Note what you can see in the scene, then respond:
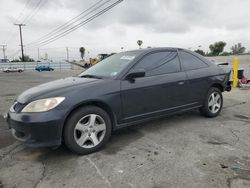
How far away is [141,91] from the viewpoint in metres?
3.69

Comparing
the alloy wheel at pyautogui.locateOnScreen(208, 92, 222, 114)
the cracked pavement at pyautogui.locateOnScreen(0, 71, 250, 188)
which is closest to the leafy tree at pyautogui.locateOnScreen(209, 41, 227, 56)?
the alloy wheel at pyautogui.locateOnScreen(208, 92, 222, 114)

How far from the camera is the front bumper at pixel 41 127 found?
2.88 metres

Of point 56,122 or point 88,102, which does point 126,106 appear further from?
point 56,122

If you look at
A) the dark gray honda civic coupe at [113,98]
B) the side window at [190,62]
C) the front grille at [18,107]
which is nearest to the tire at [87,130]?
the dark gray honda civic coupe at [113,98]

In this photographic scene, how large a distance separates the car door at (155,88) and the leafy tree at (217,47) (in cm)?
6485

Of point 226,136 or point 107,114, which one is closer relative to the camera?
point 107,114

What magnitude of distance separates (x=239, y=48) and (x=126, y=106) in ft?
282

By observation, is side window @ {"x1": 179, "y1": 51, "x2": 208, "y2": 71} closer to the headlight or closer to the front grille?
the headlight

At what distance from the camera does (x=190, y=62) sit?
4578 mm

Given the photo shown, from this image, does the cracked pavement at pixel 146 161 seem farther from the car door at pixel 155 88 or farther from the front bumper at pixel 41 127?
the car door at pixel 155 88

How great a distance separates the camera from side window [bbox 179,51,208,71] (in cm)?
446

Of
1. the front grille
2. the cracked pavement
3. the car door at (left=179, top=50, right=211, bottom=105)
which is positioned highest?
the car door at (left=179, top=50, right=211, bottom=105)

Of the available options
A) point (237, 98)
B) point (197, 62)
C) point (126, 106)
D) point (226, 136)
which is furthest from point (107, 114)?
point (237, 98)

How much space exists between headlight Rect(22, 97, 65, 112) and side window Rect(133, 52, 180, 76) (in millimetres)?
1400
